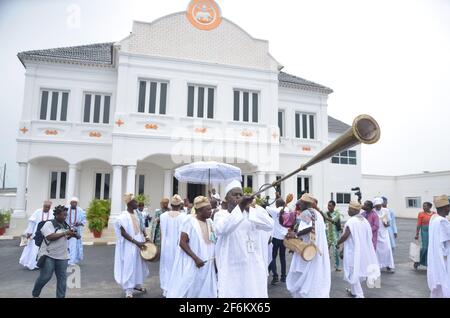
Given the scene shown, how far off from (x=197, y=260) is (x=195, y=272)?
0.25 m

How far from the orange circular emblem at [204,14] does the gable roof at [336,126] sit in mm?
10422

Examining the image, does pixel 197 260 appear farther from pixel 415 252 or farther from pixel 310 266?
pixel 415 252

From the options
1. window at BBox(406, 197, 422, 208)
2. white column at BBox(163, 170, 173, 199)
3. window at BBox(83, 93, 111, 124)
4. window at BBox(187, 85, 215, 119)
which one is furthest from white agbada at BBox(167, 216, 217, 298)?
window at BBox(406, 197, 422, 208)

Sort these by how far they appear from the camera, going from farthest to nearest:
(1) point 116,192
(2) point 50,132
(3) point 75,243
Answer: (2) point 50,132
(1) point 116,192
(3) point 75,243

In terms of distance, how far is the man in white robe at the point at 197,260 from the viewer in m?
4.46

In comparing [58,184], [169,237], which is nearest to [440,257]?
[169,237]

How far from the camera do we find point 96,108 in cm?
1712

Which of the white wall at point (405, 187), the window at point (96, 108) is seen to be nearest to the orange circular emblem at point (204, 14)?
the window at point (96, 108)

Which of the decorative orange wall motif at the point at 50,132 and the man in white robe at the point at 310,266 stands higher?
the decorative orange wall motif at the point at 50,132

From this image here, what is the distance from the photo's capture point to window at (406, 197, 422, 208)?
32478mm

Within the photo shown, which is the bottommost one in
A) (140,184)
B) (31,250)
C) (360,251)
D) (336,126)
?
(31,250)

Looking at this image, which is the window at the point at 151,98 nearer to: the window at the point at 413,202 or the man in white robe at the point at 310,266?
the man in white robe at the point at 310,266

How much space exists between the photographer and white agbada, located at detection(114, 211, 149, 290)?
42.8 inches
